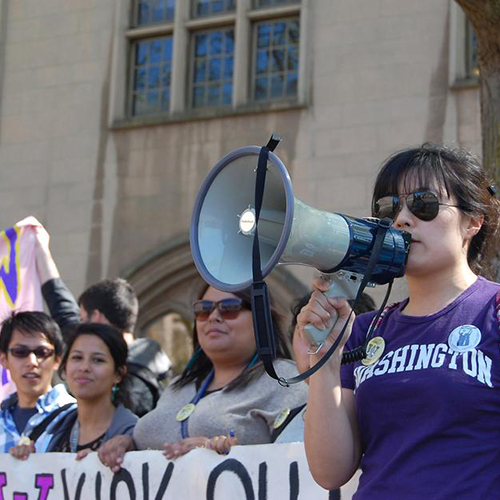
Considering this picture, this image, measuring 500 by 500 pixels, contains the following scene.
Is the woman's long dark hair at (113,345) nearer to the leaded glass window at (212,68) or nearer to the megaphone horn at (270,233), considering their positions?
the megaphone horn at (270,233)

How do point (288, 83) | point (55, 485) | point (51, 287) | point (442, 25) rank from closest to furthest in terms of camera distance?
point (55, 485), point (51, 287), point (442, 25), point (288, 83)

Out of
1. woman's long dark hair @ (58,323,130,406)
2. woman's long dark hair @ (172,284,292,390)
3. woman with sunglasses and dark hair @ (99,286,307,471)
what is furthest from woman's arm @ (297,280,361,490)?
woman's long dark hair @ (58,323,130,406)

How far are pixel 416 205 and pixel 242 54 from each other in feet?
32.9

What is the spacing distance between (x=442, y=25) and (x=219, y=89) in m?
2.72

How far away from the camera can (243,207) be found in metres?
2.99

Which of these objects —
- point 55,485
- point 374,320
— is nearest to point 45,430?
point 55,485

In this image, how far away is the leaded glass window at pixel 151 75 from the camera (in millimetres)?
13289

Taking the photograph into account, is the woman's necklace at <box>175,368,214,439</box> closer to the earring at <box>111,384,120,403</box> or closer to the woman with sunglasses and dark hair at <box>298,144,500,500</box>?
the earring at <box>111,384,120,403</box>

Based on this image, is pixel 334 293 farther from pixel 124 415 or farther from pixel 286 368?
pixel 124 415

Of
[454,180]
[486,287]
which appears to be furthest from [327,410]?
[454,180]

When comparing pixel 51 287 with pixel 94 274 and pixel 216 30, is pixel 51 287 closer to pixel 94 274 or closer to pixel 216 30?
pixel 94 274

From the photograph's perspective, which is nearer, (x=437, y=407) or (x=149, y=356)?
(x=437, y=407)

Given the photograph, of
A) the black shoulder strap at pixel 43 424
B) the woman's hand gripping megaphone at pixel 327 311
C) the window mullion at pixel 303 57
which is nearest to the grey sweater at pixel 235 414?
the black shoulder strap at pixel 43 424

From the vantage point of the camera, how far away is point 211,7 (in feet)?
43.3
